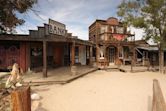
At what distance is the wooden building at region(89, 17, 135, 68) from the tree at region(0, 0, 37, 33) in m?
14.1

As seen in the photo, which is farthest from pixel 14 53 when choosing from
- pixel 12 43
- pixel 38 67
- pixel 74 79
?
pixel 74 79

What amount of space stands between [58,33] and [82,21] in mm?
16018

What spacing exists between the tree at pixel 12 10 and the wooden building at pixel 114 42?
1414 cm

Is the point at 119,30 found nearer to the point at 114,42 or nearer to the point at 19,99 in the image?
the point at 114,42

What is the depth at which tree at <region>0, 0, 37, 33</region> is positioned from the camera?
29.5 ft

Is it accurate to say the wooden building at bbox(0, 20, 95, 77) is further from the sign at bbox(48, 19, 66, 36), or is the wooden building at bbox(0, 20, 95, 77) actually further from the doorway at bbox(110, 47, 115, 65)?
the doorway at bbox(110, 47, 115, 65)

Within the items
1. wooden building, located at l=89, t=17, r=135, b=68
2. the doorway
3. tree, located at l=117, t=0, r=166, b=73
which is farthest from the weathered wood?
the doorway

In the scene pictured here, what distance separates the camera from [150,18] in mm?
17703

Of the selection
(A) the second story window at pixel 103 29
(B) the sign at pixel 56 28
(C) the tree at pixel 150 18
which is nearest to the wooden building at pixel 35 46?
(B) the sign at pixel 56 28

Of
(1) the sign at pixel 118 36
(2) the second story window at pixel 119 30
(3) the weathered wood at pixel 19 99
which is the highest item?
(2) the second story window at pixel 119 30

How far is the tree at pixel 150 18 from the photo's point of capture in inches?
672

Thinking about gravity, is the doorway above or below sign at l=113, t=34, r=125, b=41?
below

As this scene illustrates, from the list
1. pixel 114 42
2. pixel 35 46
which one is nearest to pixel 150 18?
pixel 114 42

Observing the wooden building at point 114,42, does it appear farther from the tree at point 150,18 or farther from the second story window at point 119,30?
the tree at point 150,18
